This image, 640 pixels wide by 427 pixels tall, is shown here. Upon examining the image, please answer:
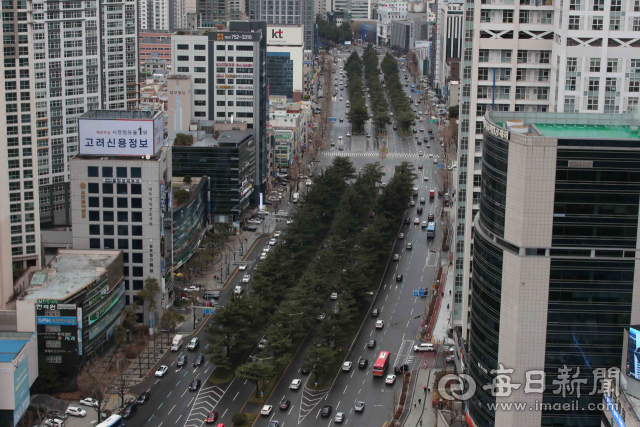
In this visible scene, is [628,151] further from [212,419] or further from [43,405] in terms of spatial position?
[43,405]

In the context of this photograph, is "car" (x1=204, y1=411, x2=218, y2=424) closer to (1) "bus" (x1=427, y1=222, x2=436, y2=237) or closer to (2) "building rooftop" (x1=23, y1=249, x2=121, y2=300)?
(2) "building rooftop" (x1=23, y1=249, x2=121, y2=300)

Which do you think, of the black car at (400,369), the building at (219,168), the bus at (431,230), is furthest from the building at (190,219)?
the black car at (400,369)

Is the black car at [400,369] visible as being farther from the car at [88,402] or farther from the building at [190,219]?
the building at [190,219]

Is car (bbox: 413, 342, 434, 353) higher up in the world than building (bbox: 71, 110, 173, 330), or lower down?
lower down

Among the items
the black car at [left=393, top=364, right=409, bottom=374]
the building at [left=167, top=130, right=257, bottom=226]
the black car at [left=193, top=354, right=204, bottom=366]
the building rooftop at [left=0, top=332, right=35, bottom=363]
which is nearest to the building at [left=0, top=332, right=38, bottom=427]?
the building rooftop at [left=0, top=332, right=35, bottom=363]

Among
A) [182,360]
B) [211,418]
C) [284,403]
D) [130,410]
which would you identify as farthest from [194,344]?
[211,418]

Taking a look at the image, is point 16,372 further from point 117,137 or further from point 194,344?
point 117,137
